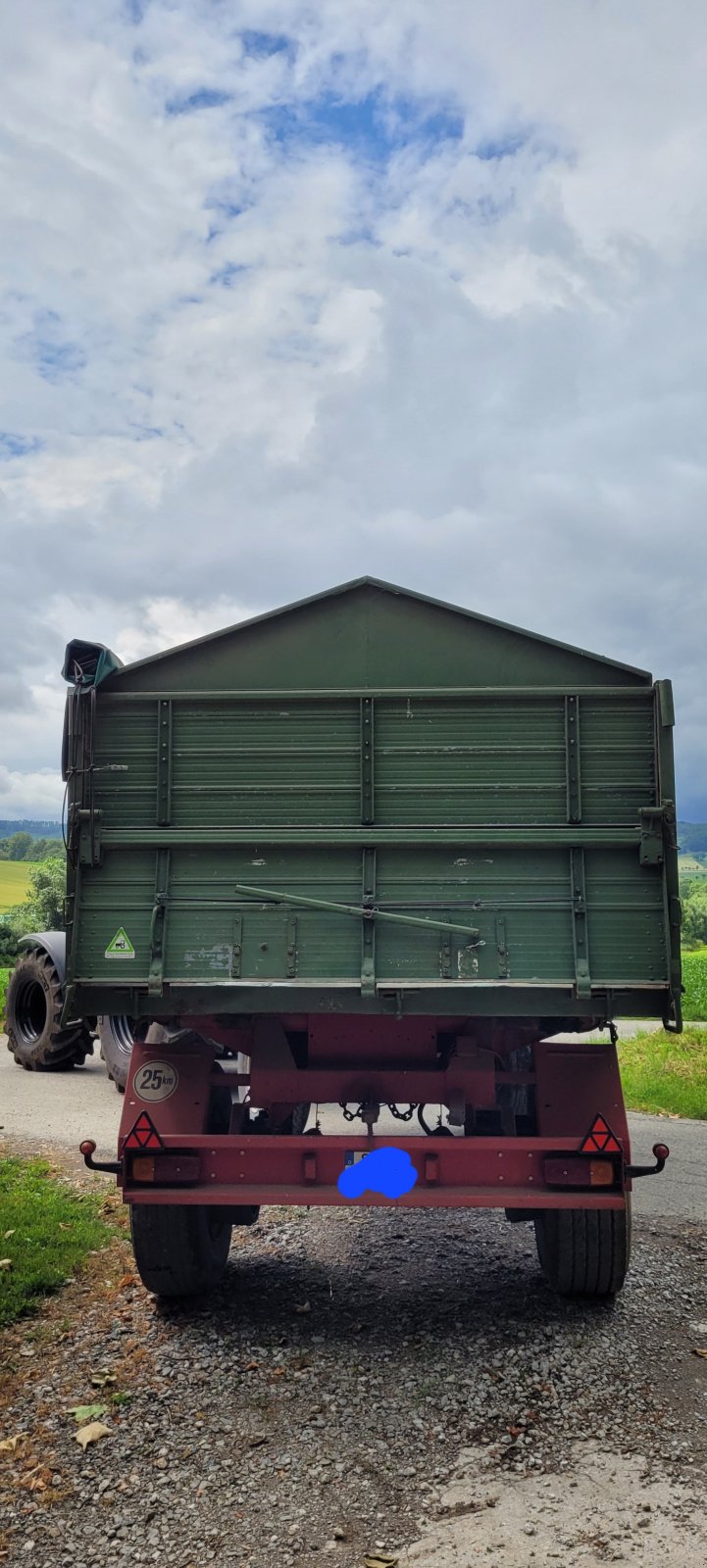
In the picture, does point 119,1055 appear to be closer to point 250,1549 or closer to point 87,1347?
point 87,1347

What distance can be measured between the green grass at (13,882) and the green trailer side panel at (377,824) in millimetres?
59786

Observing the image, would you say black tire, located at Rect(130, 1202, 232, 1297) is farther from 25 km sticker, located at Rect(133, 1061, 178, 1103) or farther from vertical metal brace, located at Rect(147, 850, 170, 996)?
vertical metal brace, located at Rect(147, 850, 170, 996)

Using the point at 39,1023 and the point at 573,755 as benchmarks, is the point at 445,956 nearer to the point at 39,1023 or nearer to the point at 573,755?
the point at 573,755

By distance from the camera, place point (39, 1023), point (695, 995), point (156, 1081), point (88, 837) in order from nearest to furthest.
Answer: point (88, 837)
point (156, 1081)
point (39, 1023)
point (695, 995)

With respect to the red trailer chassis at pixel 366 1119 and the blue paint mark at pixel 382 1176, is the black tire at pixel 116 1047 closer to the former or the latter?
the red trailer chassis at pixel 366 1119

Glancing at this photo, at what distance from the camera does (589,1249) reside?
519 centimetres

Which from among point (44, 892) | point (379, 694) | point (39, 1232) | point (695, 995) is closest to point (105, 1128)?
point (39, 1232)

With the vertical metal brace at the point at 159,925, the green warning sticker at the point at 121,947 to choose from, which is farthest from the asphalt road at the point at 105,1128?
the green warning sticker at the point at 121,947

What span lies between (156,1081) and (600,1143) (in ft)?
7.56

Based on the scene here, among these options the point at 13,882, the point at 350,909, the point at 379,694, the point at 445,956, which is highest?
the point at 13,882

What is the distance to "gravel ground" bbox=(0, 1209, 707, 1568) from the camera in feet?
11.0

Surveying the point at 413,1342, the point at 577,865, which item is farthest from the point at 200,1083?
the point at 577,865

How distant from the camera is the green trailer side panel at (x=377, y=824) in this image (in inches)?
192

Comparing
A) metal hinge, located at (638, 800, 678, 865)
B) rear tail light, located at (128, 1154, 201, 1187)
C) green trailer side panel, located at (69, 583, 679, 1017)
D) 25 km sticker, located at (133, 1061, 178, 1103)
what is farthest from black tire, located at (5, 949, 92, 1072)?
metal hinge, located at (638, 800, 678, 865)
